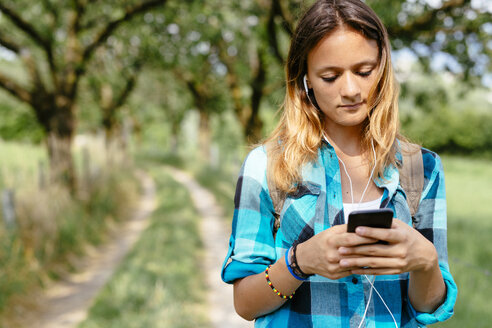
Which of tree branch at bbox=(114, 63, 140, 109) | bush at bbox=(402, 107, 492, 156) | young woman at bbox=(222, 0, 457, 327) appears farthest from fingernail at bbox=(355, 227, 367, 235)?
bush at bbox=(402, 107, 492, 156)

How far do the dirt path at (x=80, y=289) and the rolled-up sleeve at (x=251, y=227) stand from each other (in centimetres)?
394

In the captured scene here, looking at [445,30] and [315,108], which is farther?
[445,30]

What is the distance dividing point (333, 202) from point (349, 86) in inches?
14.0

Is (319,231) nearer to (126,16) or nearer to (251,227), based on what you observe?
(251,227)

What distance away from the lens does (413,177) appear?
129 cm

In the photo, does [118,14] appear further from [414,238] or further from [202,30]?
[414,238]

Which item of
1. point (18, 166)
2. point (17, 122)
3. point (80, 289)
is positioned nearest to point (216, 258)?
point (80, 289)

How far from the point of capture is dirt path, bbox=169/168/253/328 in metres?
4.72

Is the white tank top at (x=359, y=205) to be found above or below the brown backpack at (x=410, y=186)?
below

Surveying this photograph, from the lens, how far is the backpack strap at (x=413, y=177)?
1.29 metres

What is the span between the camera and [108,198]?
9922mm

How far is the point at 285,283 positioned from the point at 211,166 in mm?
17154

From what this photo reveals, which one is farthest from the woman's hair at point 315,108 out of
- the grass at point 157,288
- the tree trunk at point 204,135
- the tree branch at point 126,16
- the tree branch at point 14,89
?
the tree trunk at point 204,135

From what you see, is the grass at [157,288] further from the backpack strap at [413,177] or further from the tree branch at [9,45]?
the tree branch at [9,45]
